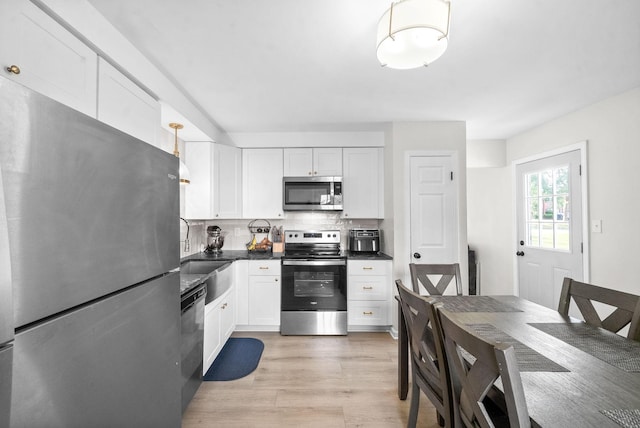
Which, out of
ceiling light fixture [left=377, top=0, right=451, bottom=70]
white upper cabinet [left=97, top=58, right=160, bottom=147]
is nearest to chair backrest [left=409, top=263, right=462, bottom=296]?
ceiling light fixture [left=377, top=0, right=451, bottom=70]

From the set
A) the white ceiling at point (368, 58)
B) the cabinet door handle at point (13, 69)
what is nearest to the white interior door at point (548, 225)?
the white ceiling at point (368, 58)

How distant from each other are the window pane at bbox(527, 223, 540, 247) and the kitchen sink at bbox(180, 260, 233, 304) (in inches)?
142

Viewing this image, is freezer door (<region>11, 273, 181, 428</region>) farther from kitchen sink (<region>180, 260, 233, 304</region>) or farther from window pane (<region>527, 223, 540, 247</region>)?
window pane (<region>527, 223, 540, 247</region>)

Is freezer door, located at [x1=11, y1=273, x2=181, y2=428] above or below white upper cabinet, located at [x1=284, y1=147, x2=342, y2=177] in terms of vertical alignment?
below

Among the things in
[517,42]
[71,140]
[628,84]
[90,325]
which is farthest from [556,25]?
[90,325]

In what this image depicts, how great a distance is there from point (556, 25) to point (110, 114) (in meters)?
2.56

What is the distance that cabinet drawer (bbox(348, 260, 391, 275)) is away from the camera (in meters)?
3.24

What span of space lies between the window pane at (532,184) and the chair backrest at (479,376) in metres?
3.22

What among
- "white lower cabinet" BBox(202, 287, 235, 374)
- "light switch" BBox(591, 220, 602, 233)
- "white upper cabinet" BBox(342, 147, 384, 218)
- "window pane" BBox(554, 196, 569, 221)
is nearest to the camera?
"white lower cabinet" BBox(202, 287, 235, 374)

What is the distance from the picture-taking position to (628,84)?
2.35 m

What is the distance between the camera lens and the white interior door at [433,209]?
10.5 ft

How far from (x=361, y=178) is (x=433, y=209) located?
0.92 metres

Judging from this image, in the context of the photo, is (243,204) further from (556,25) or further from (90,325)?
A: (556,25)

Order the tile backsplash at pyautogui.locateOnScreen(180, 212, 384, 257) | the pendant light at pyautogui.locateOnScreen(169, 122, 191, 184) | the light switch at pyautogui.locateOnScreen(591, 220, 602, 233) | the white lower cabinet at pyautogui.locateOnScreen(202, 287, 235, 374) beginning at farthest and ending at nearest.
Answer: the tile backsplash at pyautogui.locateOnScreen(180, 212, 384, 257) < the light switch at pyautogui.locateOnScreen(591, 220, 602, 233) < the white lower cabinet at pyautogui.locateOnScreen(202, 287, 235, 374) < the pendant light at pyautogui.locateOnScreen(169, 122, 191, 184)
